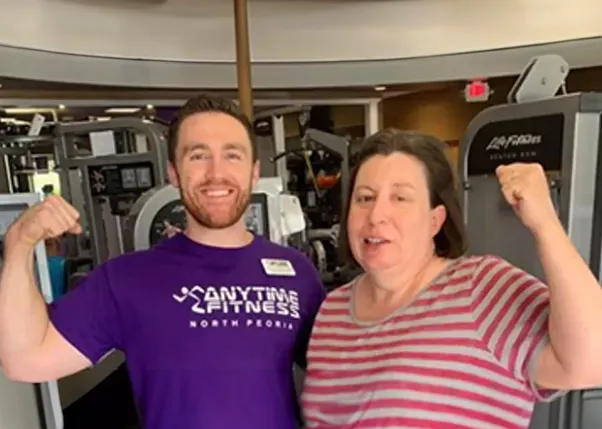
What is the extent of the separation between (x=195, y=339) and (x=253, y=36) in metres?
5.93

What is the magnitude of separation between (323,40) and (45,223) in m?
6.11

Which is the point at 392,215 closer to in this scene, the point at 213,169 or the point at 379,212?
the point at 379,212

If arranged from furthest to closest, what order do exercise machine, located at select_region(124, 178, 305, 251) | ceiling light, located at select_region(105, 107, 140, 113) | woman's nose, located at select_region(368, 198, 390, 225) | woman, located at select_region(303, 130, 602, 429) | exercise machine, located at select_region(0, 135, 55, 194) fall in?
ceiling light, located at select_region(105, 107, 140, 113), exercise machine, located at select_region(0, 135, 55, 194), exercise machine, located at select_region(124, 178, 305, 251), woman's nose, located at select_region(368, 198, 390, 225), woman, located at select_region(303, 130, 602, 429)

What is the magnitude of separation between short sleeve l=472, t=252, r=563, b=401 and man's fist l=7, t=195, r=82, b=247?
82cm

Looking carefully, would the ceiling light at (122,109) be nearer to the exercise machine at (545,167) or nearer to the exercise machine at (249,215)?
the exercise machine at (249,215)

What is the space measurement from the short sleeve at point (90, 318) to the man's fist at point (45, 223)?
16cm

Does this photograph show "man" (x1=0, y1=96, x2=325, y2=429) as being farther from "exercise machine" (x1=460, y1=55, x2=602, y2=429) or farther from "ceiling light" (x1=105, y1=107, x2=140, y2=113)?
"ceiling light" (x1=105, y1=107, x2=140, y2=113)

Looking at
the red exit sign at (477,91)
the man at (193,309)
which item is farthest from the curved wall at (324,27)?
the man at (193,309)

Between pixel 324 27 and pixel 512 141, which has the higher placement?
pixel 324 27

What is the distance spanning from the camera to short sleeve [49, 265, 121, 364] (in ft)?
4.45

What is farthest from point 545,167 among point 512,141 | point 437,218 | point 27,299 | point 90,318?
point 27,299

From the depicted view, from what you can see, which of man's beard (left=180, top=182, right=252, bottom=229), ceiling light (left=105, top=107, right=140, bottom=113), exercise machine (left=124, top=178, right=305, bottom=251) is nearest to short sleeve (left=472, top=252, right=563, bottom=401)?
man's beard (left=180, top=182, right=252, bottom=229)

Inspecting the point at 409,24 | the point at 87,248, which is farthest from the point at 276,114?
the point at 87,248

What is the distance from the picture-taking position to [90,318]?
137 centimetres
